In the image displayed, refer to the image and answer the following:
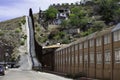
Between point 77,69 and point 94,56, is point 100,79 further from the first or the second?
point 77,69

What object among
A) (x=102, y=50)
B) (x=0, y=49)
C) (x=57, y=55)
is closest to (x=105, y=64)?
(x=102, y=50)

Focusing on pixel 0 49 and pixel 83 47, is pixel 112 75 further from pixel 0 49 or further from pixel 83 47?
pixel 0 49

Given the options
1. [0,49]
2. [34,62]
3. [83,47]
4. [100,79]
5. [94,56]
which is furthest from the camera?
[0,49]

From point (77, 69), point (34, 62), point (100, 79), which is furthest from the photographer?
point (34, 62)

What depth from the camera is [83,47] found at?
73812 mm

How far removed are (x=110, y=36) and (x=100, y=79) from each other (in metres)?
6.67

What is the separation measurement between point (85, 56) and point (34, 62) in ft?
292

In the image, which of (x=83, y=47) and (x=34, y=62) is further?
(x=34, y=62)

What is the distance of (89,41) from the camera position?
225 ft

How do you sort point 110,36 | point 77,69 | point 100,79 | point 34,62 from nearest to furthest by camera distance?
point 110,36 → point 100,79 → point 77,69 → point 34,62

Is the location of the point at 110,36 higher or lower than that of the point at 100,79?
higher

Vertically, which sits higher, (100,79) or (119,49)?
(119,49)

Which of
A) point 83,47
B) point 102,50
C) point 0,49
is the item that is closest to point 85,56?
point 83,47

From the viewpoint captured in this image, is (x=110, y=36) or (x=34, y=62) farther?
(x=34, y=62)
